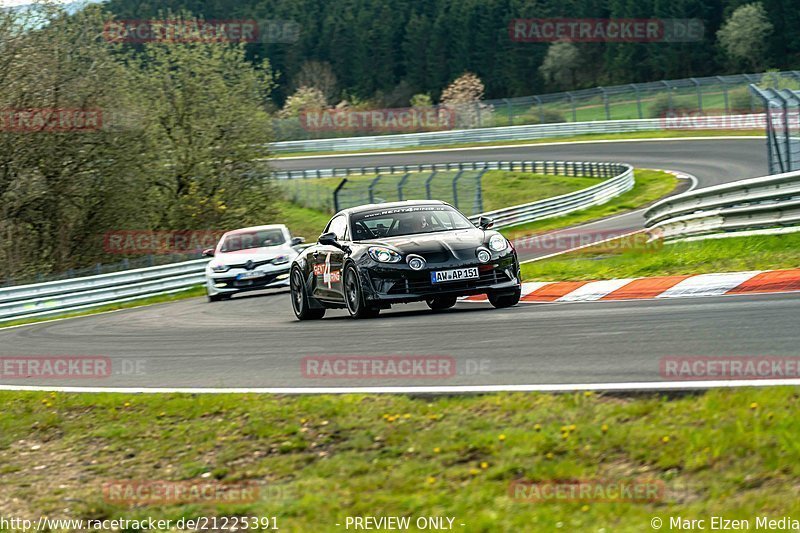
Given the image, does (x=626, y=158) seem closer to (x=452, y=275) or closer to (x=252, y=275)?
(x=252, y=275)

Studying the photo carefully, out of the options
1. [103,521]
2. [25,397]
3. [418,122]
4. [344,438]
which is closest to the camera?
[103,521]

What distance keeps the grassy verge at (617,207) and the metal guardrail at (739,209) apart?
42.0 ft

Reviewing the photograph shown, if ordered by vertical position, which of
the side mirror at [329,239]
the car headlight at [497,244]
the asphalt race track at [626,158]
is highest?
the side mirror at [329,239]

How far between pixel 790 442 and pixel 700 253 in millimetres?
10149

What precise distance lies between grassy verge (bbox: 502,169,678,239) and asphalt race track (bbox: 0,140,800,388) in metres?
18.5

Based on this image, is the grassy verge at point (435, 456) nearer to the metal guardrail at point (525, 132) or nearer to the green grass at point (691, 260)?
the green grass at point (691, 260)

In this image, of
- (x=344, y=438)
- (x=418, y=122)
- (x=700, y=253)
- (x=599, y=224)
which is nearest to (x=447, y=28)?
(x=418, y=122)

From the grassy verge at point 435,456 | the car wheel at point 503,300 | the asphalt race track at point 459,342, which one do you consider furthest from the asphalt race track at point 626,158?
the grassy verge at point 435,456

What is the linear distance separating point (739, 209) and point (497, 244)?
5.19m

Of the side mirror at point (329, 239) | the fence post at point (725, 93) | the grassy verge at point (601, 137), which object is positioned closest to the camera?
the side mirror at point (329, 239)

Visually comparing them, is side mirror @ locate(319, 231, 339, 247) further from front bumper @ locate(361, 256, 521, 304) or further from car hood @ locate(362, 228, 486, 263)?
front bumper @ locate(361, 256, 521, 304)

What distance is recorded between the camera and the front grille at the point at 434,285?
12375 millimetres

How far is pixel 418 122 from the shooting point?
269 feet

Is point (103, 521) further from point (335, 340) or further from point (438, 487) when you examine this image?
point (335, 340)
